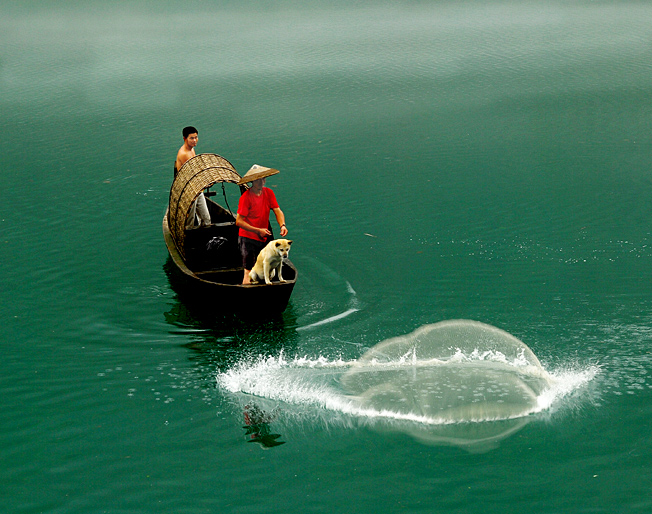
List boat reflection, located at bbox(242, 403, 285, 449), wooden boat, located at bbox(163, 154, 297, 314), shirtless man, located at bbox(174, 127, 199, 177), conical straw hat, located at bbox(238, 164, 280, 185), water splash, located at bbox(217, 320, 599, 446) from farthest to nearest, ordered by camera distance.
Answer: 1. shirtless man, located at bbox(174, 127, 199, 177)
2. wooden boat, located at bbox(163, 154, 297, 314)
3. conical straw hat, located at bbox(238, 164, 280, 185)
4. water splash, located at bbox(217, 320, 599, 446)
5. boat reflection, located at bbox(242, 403, 285, 449)

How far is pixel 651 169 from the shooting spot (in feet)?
46.5

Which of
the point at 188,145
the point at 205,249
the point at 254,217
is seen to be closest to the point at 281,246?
the point at 254,217

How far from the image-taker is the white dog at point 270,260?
29.0 ft

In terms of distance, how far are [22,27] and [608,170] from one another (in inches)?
1082

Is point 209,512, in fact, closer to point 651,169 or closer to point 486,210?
point 486,210

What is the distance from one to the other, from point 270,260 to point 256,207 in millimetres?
894

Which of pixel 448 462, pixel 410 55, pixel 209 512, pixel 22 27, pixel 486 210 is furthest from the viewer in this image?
pixel 22 27

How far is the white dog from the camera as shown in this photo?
8828 millimetres

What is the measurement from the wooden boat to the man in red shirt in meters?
0.43

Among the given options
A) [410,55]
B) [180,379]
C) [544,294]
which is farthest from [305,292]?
[410,55]

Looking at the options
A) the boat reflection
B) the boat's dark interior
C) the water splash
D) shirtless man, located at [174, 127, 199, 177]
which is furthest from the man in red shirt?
the boat reflection

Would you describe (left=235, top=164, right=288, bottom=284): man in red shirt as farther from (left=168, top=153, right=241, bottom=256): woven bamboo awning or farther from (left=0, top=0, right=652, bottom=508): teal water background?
(left=0, top=0, right=652, bottom=508): teal water background

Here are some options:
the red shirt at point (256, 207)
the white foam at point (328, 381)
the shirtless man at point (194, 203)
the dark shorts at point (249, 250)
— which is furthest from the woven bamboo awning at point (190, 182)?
the white foam at point (328, 381)

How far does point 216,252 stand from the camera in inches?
405
